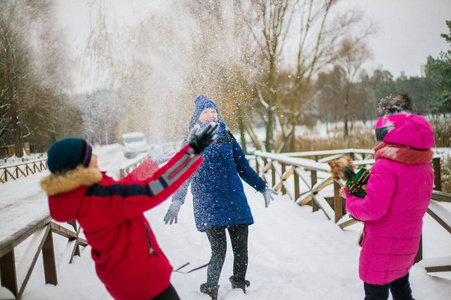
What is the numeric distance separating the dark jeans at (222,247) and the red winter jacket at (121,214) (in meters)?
0.64

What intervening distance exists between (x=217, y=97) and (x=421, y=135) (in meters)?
2.66

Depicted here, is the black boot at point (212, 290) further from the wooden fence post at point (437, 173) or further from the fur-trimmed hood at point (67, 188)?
the wooden fence post at point (437, 173)

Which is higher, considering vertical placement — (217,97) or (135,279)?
(217,97)

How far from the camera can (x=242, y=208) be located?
1759mm

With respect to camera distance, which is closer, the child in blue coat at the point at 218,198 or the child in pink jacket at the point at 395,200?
the child in pink jacket at the point at 395,200

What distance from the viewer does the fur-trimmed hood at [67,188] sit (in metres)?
0.92

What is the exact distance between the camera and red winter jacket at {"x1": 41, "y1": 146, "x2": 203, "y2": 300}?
954 millimetres

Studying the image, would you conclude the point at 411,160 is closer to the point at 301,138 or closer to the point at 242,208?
the point at 242,208

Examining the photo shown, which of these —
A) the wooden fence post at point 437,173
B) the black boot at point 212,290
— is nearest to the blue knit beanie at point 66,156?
the black boot at point 212,290

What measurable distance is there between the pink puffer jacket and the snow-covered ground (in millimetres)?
672

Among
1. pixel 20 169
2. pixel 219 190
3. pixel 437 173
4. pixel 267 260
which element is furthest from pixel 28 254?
pixel 437 173

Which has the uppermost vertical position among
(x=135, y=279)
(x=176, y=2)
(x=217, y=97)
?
(x=176, y=2)

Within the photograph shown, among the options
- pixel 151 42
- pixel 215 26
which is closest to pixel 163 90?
pixel 151 42

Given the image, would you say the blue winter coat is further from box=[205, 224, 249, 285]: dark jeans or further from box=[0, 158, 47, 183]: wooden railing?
box=[0, 158, 47, 183]: wooden railing
